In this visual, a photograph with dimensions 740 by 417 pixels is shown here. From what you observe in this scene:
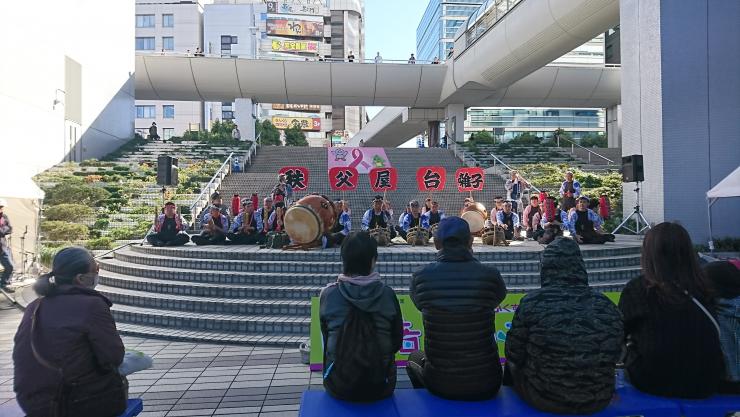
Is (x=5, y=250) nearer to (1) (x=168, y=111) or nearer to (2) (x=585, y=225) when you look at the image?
(2) (x=585, y=225)

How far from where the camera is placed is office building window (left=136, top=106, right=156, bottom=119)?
6188 cm

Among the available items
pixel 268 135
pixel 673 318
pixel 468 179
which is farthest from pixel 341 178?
pixel 268 135

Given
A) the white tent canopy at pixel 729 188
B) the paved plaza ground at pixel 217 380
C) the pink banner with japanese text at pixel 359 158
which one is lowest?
the paved plaza ground at pixel 217 380

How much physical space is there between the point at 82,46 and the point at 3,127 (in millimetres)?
7902

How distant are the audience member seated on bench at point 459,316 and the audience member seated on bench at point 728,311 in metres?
1.41

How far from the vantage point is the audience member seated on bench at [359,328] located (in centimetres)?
320

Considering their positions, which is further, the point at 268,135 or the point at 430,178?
the point at 268,135

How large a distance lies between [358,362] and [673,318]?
1924mm

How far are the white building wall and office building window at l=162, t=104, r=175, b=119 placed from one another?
36.1 meters

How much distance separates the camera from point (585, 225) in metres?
11.0

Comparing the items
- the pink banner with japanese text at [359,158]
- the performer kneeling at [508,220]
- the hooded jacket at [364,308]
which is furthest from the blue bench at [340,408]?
the pink banner with japanese text at [359,158]

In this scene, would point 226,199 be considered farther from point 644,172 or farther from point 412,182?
point 644,172

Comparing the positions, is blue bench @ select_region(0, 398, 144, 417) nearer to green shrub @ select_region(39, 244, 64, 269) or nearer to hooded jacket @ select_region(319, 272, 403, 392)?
hooded jacket @ select_region(319, 272, 403, 392)

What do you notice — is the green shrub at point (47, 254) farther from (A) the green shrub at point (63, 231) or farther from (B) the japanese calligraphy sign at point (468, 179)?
(B) the japanese calligraphy sign at point (468, 179)
